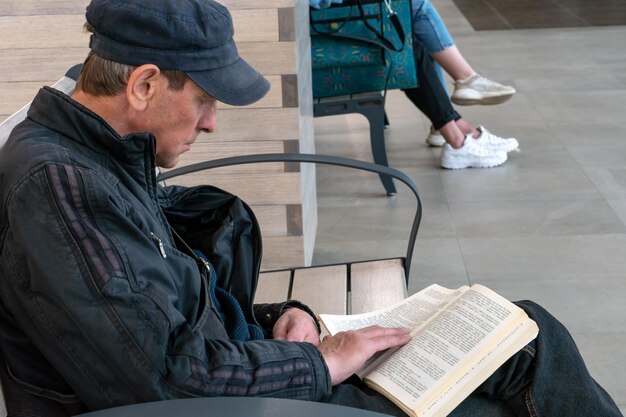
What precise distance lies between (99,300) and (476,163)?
3397 millimetres

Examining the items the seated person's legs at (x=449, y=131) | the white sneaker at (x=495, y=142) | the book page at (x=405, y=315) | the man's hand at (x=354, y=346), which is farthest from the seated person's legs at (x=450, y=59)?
the man's hand at (x=354, y=346)

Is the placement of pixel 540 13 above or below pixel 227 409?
below

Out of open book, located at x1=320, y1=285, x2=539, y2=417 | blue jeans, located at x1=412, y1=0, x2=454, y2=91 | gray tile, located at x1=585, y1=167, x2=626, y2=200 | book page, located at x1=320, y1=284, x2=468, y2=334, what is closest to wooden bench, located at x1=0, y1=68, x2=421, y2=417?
book page, located at x1=320, y1=284, x2=468, y2=334

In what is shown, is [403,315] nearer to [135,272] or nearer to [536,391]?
[536,391]

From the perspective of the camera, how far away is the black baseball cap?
1354 mm

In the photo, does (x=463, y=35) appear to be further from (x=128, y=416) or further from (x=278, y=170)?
(x=128, y=416)

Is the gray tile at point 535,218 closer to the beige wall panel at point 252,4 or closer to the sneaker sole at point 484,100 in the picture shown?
the sneaker sole at point 484,100

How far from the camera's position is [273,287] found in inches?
89.7

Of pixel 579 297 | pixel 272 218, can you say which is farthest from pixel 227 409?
pixel 579 297

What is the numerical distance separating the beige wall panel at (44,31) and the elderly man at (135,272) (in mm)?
1473

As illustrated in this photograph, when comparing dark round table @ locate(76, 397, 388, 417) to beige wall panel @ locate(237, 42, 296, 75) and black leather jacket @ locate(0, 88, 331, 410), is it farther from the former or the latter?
beige wall panel @ locate(237, 42, 296, 75)

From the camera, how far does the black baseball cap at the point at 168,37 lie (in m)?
1.35

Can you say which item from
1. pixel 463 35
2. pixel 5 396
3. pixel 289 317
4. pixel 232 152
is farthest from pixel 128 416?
pixel 463 35

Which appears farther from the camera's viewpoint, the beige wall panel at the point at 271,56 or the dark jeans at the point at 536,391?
the beige wall panel at the point at 271,56
